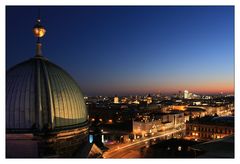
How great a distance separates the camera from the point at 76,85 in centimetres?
710

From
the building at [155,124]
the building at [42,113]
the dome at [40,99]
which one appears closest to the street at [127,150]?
the building at [155,124]

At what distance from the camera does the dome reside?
231 inches

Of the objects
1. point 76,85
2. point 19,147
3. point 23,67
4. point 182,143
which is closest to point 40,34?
point 23,67

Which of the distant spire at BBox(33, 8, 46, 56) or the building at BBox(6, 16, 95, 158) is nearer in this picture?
the building at BBox(6, 16, 95, 158)

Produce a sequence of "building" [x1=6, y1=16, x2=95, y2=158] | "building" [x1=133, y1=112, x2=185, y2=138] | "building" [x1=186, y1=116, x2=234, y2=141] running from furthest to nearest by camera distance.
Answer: "building" [x1=133, y1=112, x2=185, y2=138] < "building" [x1=186, y1=116, x2=234, y2=141] < "building" [x1=6, y1=16, x2=95, y2=158]

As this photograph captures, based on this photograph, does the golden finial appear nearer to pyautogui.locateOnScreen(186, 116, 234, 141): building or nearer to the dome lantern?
the dome lantern

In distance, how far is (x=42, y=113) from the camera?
5.91 m

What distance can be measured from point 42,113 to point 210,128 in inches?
792

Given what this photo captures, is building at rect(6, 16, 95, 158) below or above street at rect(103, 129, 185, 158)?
above

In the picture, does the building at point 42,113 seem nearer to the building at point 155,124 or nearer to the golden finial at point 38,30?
the golden finial at point 38,30

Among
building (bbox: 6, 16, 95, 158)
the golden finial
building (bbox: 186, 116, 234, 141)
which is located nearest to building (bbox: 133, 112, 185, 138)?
building (bbox: 186, 116, 234, 141)

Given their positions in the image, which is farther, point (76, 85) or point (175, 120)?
point (175, 120)
